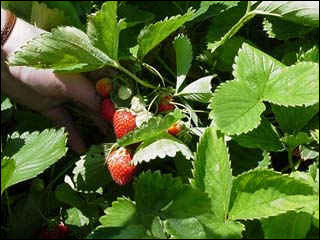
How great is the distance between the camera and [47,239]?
118cm

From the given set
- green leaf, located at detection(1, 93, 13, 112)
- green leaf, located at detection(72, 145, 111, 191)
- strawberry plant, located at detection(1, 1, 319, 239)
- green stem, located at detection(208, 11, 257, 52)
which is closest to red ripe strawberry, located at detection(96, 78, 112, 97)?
strawberry plant, located at detection(1, 1, 319, 239)

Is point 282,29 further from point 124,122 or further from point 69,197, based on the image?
point 69,197

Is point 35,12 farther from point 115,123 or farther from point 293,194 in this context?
point 293,194

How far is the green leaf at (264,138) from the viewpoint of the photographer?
972 millimetres

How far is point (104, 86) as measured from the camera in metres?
1.10

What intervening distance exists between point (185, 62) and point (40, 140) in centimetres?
31

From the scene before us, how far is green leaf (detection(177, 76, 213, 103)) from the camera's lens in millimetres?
1031

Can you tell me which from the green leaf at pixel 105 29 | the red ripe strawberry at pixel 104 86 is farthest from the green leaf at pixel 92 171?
the green leaf at pixel 105 29

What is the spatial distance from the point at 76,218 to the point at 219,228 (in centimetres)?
43

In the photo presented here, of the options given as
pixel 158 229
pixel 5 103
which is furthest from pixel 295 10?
pixel 5 103

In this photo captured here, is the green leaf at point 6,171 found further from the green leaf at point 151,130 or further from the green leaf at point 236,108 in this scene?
the green leaf at point 236,108

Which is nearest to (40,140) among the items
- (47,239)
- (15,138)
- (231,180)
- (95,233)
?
(15,138)

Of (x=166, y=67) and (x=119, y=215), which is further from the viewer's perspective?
(x=166, y=67)

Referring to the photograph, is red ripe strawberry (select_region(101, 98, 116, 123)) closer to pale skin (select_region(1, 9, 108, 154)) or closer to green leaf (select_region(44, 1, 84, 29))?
pale skin (select_region(1, 9, 108, 154))
